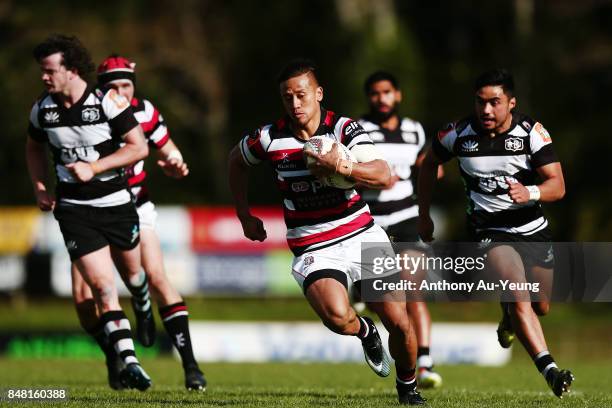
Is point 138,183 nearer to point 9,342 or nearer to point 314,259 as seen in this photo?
point 314,259

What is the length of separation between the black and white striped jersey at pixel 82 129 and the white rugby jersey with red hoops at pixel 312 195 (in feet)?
4.37

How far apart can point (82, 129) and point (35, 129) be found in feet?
1.63

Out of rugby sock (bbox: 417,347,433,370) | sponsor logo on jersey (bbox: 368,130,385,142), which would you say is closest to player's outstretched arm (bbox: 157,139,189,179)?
sponsor logo on jersey (bbox: 368,130,385,142)

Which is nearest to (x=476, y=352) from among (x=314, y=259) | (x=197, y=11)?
(x=314, y=259)

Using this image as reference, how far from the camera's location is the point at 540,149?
8961mm

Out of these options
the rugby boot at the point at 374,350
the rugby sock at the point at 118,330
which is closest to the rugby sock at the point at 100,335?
the rugby sock at the point at 118,330

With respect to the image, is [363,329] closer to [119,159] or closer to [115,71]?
[119,159]

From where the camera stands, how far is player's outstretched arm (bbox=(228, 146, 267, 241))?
28.6 ft

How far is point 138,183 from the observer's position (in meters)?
10.4

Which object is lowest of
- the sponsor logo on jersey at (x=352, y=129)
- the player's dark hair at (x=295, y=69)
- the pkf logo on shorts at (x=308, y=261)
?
the pkf logo on shorts at (x=308, y=261)

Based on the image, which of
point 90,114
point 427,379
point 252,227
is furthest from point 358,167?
point 427,379

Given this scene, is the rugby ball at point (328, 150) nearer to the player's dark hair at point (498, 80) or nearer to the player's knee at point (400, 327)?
the player's knee at point (400, 327)

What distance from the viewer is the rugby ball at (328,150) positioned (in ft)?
25.5

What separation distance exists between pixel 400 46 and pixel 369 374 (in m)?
23.6
